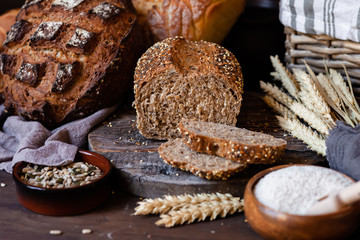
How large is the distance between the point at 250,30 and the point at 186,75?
3.79 ft

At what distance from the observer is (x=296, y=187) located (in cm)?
170

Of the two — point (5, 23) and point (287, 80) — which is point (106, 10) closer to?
point (5, 23)

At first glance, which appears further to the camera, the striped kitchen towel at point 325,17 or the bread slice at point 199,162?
the striped kitchen towel at point 325,17

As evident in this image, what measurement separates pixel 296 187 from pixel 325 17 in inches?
57.9

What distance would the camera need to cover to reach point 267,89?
9.57 ft

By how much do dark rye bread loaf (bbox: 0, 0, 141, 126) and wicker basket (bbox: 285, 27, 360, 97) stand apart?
3.99 ft

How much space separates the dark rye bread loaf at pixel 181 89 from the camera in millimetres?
2477

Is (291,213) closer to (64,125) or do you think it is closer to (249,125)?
(249,125)

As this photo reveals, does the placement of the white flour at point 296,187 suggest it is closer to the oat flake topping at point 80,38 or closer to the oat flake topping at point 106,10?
the oat flake topping at point 80,38

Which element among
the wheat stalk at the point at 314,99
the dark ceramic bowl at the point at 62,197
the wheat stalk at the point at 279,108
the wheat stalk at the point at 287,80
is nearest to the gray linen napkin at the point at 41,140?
the dark ceramic bowl at the point at 62,197

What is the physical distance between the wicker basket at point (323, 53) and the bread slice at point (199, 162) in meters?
1.24

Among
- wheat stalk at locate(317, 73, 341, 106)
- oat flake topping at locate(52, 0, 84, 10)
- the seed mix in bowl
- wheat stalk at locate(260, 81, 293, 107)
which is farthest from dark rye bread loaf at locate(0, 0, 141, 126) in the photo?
wheat stalk at locate(317, 73, 341, 106)

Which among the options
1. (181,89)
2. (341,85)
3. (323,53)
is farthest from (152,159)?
(323,53)

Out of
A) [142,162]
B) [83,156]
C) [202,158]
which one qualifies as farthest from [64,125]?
[202,158]
